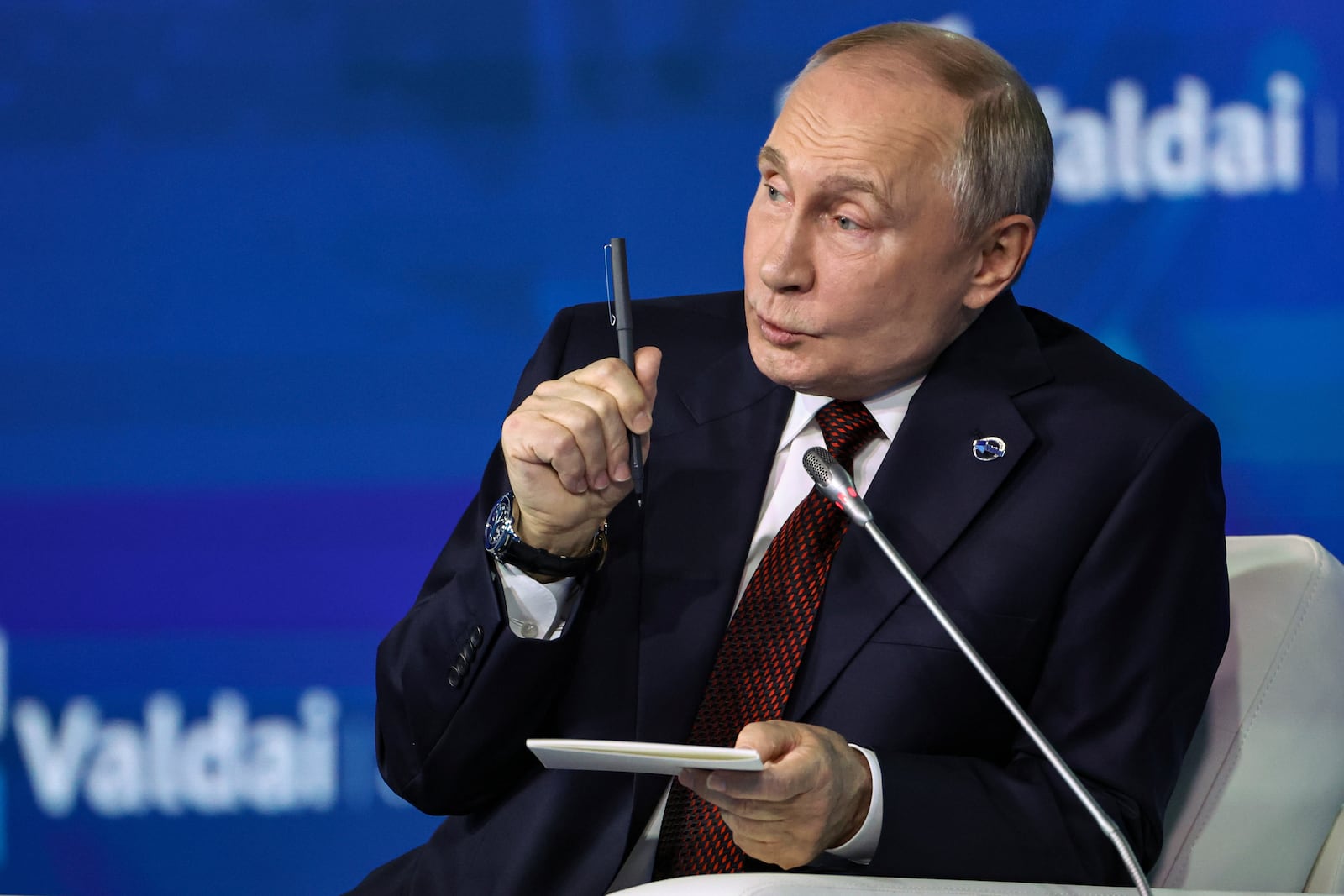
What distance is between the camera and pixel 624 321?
1481mm

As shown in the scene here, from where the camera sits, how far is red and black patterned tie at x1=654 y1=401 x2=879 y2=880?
166 cm

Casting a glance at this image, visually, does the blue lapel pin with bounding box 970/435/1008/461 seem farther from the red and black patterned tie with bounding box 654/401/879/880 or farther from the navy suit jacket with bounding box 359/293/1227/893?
→ the red and black patterned tie with bounding box 654/401/879/880

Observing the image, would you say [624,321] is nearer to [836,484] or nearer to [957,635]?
[836,484]

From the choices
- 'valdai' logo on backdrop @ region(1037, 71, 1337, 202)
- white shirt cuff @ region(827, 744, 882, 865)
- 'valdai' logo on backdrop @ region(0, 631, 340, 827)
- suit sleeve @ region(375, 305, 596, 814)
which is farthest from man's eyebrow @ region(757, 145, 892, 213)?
'valdai' logo on backdrop @ region(0, 631, 340, 827)

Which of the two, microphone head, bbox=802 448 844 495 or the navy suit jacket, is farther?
the navy suit jacket

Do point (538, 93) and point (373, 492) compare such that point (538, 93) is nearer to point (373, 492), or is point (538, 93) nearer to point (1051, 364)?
point (373, 492)

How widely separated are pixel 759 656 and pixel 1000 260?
1.85ft

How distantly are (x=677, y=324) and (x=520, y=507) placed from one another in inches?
19.1

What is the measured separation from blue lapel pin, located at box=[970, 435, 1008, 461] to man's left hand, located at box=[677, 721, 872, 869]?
0.40 meters

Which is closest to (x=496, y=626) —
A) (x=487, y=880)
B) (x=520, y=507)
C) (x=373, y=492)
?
(x=520, y=507)

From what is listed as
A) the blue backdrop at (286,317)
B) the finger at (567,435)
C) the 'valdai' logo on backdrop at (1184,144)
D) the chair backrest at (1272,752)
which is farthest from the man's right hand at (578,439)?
the 'valdai' logo on backdrop at (1184,144)

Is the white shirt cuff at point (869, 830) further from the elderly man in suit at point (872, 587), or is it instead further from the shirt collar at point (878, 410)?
the shirt collar at point (878, 410)

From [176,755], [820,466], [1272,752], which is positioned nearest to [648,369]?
[820,466]

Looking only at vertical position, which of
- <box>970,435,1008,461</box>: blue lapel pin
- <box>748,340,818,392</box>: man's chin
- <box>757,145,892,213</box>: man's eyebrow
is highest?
<box>757,145,892,213</box>: man's eyebrow
